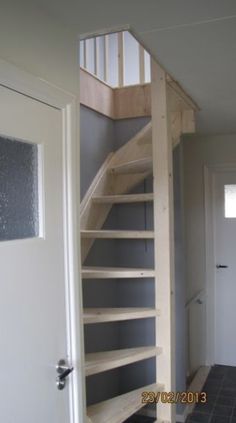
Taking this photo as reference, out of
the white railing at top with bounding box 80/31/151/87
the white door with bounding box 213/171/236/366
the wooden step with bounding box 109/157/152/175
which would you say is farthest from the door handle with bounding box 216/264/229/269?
the white railing at top with bounding box 80/31/151/87

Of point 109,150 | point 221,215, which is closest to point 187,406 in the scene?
point 221,215

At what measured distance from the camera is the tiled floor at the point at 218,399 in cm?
321

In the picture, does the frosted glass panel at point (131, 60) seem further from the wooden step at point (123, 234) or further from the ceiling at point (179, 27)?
the wooden step at point (123, 234)

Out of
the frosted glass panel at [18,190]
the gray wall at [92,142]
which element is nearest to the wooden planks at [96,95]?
the gray wall at [92,142]

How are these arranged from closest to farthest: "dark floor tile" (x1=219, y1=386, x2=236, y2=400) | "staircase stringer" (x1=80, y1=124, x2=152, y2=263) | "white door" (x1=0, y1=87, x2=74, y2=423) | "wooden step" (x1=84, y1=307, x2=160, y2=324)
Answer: "white door" (x1=0, y1=87, x2=74, y2=423) < "wooden step" (x1=84, y1=307, x2=160, y2=324) < "staircase stringer" (x1=80, y1=124, x2=152, y2=263) < "dark floor tile" (x1=219, y1=386, x2=236, y2=400)

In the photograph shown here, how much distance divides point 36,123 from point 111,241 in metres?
1.92

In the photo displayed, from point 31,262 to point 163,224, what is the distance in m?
1.06

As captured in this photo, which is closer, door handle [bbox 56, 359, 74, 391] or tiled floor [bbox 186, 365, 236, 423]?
door handle [bbox 56, 359, 74, 391]

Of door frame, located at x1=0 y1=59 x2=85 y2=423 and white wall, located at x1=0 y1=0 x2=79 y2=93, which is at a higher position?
white wall, located at x1=0 y1=0 x2=79 y2=93

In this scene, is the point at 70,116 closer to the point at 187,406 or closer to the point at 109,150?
the point at 109,150

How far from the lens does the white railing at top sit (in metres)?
3.48

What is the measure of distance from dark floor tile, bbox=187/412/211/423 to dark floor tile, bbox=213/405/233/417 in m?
0.09

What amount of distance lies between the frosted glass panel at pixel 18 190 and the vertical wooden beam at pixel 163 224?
3.28ft

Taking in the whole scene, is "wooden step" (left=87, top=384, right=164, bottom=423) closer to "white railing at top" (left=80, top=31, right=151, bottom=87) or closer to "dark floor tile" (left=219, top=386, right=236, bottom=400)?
"dark floor tile" (left=219, top=386, right=236, bottom=400)
